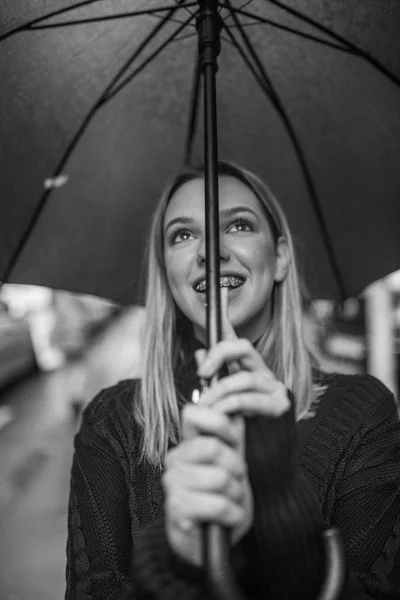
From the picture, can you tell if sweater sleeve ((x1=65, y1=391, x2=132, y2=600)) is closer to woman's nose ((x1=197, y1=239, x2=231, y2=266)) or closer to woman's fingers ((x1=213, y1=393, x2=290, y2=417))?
woman's nose ((x1=197, y1=239, x2=231, y2=266))

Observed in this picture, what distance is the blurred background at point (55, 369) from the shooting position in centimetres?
343

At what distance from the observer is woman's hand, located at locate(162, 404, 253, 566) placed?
2.45ft

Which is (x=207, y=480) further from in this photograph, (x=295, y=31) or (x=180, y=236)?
(x=295, y=31)

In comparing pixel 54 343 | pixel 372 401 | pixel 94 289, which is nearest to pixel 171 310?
pixel 94 289

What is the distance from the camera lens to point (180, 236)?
1.59 m

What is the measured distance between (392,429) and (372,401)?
3.1 inches

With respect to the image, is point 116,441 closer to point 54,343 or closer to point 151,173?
point 151,173

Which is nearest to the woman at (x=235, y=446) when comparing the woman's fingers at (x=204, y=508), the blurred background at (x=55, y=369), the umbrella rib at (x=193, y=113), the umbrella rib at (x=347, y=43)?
the woman's fingers at (x=204, y=508)

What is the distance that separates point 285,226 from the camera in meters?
1.69

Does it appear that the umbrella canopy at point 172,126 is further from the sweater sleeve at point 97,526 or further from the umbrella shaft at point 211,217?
the sweater sleeve at point 97,526

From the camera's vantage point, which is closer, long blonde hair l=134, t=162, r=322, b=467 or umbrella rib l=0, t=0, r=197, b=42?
umbrella rib l=0, t=0, r=197, b=42

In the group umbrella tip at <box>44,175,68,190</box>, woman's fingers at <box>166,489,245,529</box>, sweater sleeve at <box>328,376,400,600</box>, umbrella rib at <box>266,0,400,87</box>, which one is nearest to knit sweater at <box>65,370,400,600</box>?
sweater sleeve at <box>328,376,400,600</box>

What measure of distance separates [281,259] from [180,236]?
11.6 inches

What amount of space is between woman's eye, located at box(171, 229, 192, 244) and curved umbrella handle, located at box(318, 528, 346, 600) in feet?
A: 2.84
